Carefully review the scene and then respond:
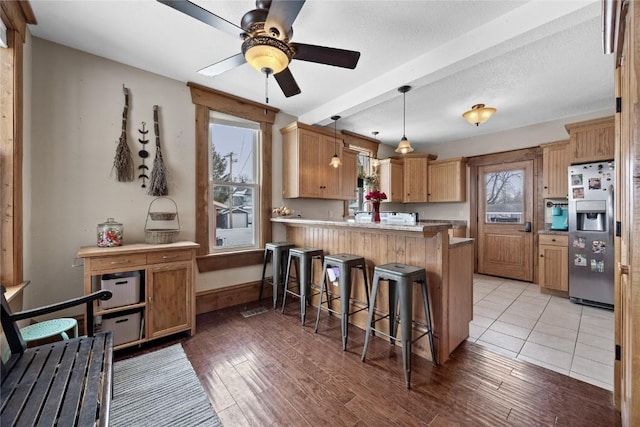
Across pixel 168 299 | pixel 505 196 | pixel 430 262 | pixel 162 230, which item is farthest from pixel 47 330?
pixel 505 196

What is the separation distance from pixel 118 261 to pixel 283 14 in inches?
90.5

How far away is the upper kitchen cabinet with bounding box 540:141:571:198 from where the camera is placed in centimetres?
402

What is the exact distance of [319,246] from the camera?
338 centimetres

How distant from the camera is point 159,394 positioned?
177 centimetres

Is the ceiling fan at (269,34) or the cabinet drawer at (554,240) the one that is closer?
the ceiling fan at (269,34)

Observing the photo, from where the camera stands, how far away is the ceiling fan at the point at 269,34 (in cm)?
146

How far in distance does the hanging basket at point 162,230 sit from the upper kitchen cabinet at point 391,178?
4004mm

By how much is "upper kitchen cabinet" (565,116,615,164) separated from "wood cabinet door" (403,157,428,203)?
2377mm

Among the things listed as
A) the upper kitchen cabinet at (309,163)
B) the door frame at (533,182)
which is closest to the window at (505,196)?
the door frame at (533,182)

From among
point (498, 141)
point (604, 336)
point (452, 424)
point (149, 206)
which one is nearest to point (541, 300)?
point (604, 336)

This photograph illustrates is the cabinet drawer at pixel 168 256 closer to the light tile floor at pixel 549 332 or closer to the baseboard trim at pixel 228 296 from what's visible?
the baseboard trim at pixel 228 296

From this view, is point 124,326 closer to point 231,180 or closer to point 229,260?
point 229,260

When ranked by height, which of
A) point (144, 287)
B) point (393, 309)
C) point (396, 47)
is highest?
point (396, 47)

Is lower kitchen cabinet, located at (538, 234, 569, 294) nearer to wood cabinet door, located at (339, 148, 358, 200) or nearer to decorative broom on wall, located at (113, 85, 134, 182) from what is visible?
wood cabinet door, located at (339, 148, 358, 200)
